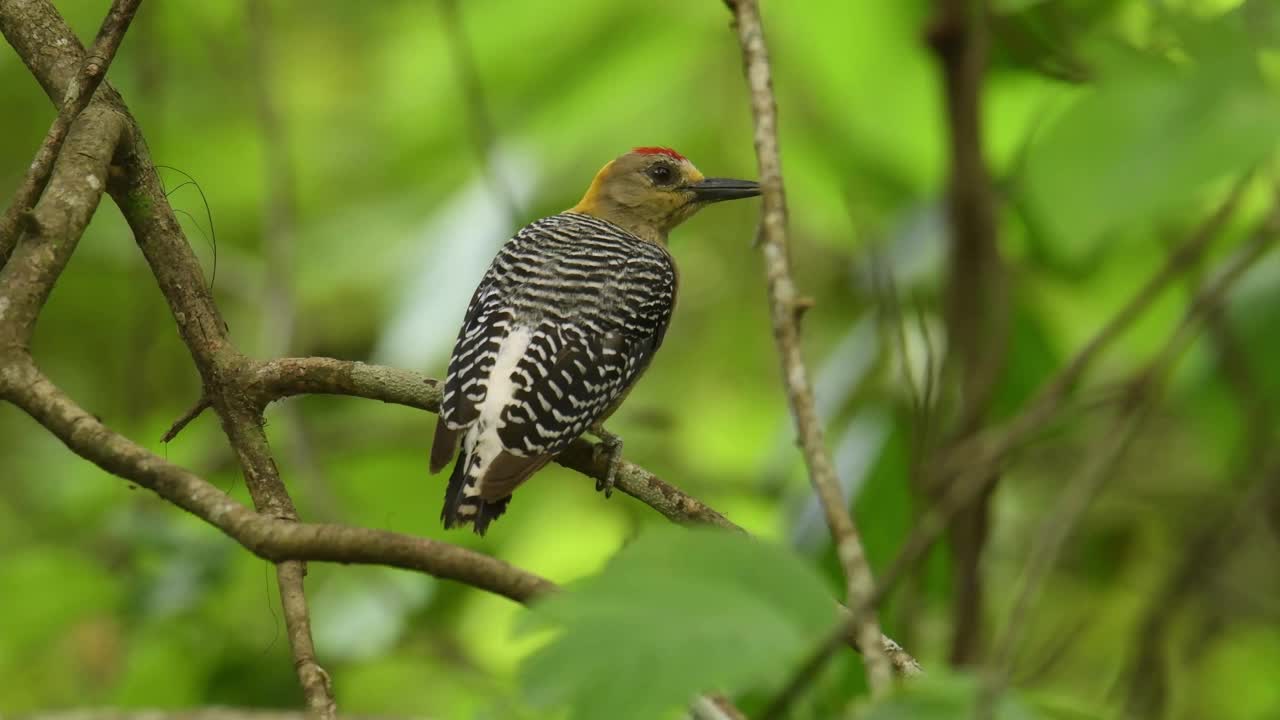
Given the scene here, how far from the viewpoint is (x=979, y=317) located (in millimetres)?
1829

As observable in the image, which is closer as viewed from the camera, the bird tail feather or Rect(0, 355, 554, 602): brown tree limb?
Rect(0, 355, 554, 602): brown tree limb

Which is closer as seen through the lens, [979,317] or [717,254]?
[979,317]

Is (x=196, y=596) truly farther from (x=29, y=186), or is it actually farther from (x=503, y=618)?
(x=29, y=186)

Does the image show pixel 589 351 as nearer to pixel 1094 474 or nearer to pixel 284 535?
pixel 284 535

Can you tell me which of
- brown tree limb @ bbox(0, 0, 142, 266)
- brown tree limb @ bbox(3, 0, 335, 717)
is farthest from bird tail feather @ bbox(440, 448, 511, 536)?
brown tree limb @ bbox(0, 0, 142, 266)

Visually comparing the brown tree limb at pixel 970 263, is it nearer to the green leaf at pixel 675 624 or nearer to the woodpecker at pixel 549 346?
the green leaf at pixel 675 624

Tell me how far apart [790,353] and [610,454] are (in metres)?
1.82

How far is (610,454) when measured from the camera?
3.57 m

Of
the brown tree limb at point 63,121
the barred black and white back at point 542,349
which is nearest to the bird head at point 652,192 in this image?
the barred black and white back at point 542,349

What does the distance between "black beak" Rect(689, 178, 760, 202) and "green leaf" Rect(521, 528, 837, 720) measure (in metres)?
3.83

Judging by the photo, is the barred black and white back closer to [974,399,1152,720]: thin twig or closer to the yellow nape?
the yellow nape

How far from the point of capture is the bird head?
5.24 m

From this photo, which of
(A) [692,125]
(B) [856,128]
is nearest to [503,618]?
(A) [692,125]

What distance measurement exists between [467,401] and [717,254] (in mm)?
2705
